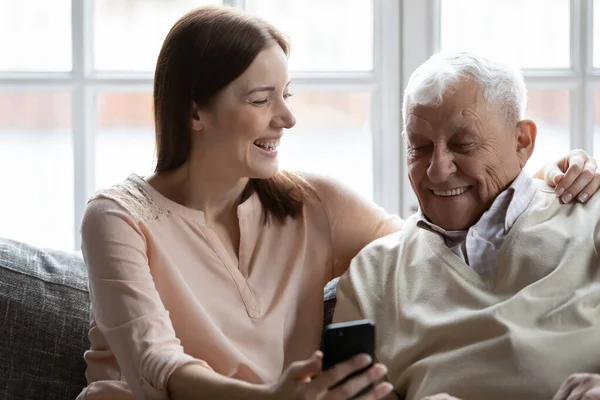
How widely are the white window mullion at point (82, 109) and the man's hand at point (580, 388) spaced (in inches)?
Answer: 67.4

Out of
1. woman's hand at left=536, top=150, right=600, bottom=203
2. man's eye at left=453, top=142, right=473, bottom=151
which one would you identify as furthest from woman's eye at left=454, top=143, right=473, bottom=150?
woman's hand at left=536, top=150, right=600, bottom=203

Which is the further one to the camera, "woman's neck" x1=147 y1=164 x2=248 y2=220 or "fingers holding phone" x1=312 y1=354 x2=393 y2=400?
"woman's neck" x1=147 y1=164 x2=248 y2=220

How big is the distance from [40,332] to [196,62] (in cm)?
77

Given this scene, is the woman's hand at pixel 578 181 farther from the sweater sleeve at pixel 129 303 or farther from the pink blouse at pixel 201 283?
the sweater sleeve at pixel 129 303

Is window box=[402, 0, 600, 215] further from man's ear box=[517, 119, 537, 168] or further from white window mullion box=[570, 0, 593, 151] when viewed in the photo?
man's ear box=[517, 119, 537, 168]

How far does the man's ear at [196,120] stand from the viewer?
2020 millimetres

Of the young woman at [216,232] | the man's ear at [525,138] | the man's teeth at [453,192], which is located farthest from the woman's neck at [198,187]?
the man's ear at [525,138]

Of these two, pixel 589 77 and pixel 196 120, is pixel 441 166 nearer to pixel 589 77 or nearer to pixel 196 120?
pixel 196 120

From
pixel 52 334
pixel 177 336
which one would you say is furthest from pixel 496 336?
pixel 52 334

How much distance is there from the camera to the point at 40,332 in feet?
7.21

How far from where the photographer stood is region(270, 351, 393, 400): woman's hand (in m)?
1.48

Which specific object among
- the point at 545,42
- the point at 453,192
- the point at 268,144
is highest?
the point at 545,42

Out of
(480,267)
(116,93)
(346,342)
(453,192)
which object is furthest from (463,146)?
(116,93)

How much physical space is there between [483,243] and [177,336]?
2.26 ft
